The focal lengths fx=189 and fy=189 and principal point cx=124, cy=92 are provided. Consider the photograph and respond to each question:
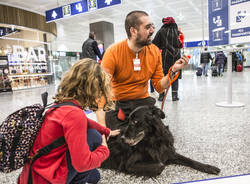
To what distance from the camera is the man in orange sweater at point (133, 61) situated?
160cm

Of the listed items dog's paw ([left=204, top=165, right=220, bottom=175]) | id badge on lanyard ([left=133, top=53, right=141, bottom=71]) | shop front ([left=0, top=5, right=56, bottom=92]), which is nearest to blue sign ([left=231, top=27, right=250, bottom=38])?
id badge on lanyard ([left=133, top=53, right=141, bottom=71])

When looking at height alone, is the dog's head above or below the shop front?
below

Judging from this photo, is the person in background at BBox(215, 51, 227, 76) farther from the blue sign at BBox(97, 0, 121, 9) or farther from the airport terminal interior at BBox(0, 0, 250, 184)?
the blue sign at BBox(97, 0, 121, 9)

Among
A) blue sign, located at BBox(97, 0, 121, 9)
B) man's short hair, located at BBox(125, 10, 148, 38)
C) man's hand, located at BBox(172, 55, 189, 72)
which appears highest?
blue sign, located at BBox(97, 0, 121, 9)

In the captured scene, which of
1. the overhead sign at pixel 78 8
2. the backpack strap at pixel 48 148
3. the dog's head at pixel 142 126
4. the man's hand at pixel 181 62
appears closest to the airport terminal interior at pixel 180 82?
the overhead sign at pixel 78 8

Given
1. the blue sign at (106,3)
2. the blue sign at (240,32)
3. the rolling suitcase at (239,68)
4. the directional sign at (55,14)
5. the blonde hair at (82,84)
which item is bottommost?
the blonde hair at (82,84)

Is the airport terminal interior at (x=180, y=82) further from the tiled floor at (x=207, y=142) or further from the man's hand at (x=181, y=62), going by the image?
the man's hand at (x=181, y=62)

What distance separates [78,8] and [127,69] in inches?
215

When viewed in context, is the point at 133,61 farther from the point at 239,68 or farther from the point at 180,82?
the point at 239,68

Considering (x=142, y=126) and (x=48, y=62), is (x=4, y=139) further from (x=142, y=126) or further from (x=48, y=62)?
(x=48, y=62)

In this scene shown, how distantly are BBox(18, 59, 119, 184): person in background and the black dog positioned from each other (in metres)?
0.39

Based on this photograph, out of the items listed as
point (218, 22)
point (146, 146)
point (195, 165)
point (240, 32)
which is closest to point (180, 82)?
point (218, 22)

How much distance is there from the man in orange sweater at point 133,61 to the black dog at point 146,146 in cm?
29

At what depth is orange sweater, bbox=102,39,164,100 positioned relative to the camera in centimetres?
167
